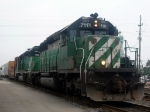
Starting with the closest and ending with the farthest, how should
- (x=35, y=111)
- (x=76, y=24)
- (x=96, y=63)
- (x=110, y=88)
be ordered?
(x=35, y=111), (x=110, y=88), (x=96, y=63), (x=76, y=24)

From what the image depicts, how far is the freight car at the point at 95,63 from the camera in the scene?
997 cm

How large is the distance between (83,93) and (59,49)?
412cm

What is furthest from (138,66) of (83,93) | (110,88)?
(83,93)

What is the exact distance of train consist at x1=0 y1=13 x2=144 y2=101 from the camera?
9.97 metres

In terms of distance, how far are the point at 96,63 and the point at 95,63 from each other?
5 cm

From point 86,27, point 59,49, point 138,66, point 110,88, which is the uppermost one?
point 86,27

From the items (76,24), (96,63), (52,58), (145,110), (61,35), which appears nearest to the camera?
(145,110)

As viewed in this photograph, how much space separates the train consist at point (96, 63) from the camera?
32.7ft

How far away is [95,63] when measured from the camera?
1107cm

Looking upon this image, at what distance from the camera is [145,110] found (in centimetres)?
934

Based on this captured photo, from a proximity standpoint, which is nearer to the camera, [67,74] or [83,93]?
[83,93]

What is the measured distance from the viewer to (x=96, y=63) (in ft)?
36.4

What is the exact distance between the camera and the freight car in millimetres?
9969

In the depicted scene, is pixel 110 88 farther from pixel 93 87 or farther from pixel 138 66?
pixel 138 66
